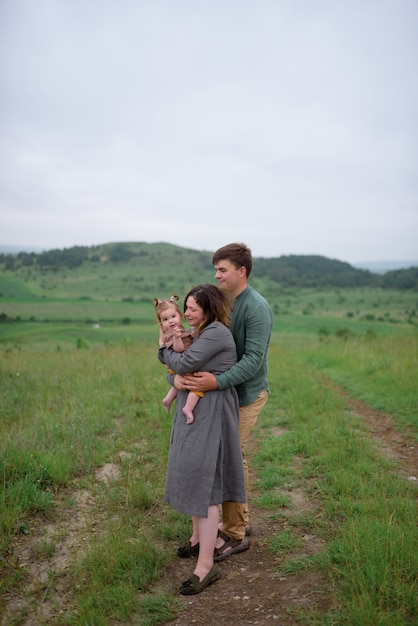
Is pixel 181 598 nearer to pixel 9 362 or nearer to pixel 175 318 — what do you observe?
pixel 175 318

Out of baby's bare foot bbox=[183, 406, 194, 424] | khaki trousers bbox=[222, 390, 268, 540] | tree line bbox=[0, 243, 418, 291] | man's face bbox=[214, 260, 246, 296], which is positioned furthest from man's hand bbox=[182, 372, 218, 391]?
tree line bbox=[0, 243, 418, 291]

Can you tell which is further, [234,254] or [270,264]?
[270,264]

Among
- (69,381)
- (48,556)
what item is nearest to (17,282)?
(69,381)

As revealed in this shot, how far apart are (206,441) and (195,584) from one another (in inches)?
37.0

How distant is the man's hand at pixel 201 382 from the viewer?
10.6 feet

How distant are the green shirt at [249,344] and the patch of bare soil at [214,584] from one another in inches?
46.6

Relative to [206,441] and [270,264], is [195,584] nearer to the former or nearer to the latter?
[206,441]

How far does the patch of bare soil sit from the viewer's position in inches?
114

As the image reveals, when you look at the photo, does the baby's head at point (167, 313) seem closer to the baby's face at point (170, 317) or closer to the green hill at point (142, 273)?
the baby's face at point (170, 317)

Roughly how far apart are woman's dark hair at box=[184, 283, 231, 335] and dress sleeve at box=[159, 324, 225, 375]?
0.29ft

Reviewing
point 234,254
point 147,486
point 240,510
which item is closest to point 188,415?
point 240,510

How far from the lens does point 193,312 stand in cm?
335

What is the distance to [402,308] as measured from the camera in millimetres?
25953

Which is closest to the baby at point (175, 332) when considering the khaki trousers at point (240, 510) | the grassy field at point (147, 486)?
the khaki trousers at point (240, 510)
